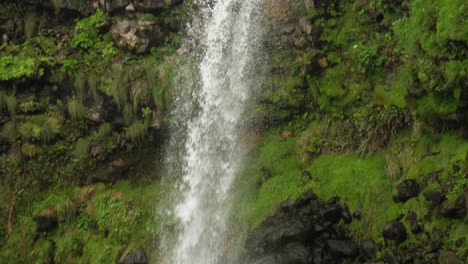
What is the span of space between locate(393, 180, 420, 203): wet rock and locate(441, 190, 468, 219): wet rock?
0.85m

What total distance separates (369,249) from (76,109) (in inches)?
363

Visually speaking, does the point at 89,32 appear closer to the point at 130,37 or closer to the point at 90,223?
the point at 130,37

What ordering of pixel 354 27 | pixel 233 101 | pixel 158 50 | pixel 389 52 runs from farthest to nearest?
1. pixel 158 50
2. pixel 233 101
3. pixel 354 27
4. pixel 389 52


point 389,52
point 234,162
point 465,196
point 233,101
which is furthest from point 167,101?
point 465,196

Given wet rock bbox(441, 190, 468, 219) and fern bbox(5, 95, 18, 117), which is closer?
wet rock bbox(441, 190, 468, 219)

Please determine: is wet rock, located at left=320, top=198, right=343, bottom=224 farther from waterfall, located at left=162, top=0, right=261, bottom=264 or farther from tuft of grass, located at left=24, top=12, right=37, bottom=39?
tuft of grass, located at left=24, top=12, right=37, bottom=39

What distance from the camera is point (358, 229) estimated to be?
9.39 meters

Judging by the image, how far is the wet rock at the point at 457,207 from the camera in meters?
7.79

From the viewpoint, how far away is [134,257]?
1154cm

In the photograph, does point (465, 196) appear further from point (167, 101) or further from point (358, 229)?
point (167, 101)

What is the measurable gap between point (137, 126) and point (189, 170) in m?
2.00

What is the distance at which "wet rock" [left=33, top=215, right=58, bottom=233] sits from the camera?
12.9 meters

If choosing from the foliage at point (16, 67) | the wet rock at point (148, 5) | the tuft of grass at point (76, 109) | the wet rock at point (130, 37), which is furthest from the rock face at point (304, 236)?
the foliage at point (16, 67)

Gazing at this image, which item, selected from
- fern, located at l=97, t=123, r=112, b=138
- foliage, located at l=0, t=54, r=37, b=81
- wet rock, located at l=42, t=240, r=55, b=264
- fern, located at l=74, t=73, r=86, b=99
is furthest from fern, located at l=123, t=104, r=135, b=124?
wet rock, located at l=42, t=240, r=55, b=264
